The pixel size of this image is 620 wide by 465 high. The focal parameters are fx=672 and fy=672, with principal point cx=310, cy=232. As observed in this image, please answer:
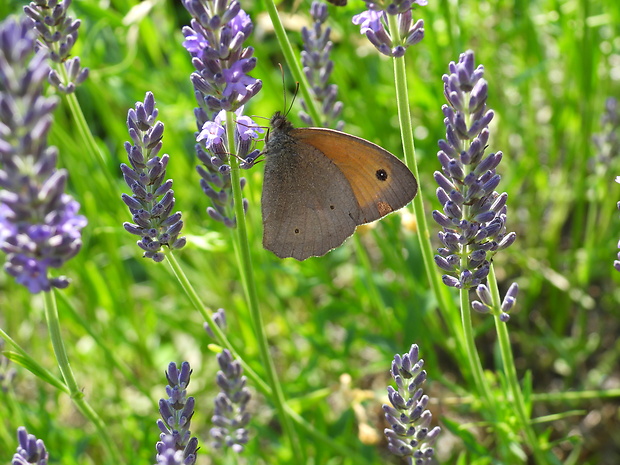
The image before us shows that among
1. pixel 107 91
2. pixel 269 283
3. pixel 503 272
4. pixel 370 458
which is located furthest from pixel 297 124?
pixel 370 458

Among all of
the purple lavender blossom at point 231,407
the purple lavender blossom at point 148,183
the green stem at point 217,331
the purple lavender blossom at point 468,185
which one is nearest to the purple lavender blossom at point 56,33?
the purple lavender blossom at point 148,183

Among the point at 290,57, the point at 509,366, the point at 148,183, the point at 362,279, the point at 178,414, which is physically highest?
the point at 290,57

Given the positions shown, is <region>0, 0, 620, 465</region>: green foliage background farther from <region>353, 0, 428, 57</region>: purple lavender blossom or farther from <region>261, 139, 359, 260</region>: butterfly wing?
<region>353, 0, 428, 57</region>: purple lavender blossom

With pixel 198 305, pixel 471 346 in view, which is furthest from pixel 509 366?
→ pixel 198 305

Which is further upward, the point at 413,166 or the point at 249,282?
the point at 413,166

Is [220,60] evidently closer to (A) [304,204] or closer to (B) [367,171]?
(B) [367,171]

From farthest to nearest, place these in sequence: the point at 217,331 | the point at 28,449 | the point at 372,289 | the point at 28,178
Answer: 1. the point at 372,289
2. the point at 217,331
3. the point at 28,449
4. the point at 28,178
